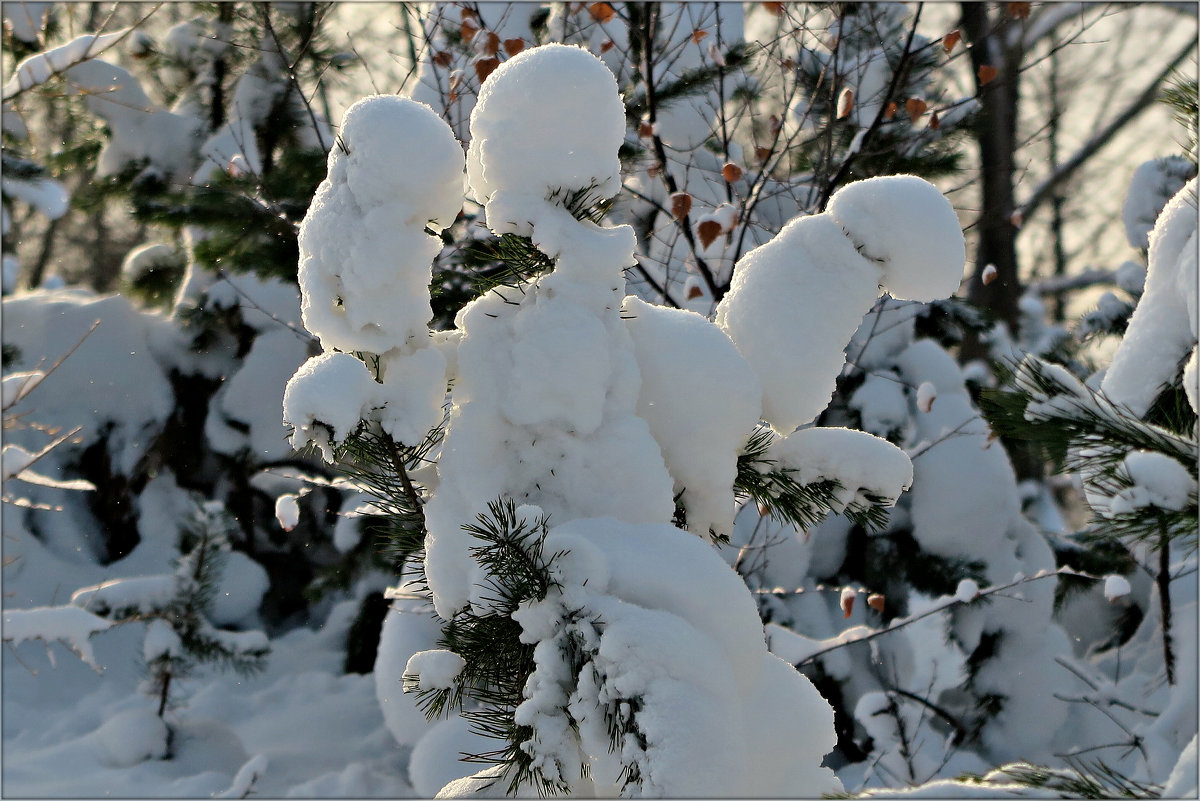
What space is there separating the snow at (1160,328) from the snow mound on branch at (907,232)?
1.80ft

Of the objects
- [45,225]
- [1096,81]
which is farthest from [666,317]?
[45,225]

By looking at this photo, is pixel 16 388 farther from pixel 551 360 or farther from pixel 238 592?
pixel 238 592

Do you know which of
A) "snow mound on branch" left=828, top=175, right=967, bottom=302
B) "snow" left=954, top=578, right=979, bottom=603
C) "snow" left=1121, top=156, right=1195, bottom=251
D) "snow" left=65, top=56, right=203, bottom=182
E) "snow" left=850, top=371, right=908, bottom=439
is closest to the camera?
"snow mound on branch" left=828, top=175, right=967, bottom=302

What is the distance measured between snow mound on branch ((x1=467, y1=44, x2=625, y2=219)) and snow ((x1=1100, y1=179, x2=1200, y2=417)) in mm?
1233

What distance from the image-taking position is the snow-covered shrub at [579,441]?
1.38 meters

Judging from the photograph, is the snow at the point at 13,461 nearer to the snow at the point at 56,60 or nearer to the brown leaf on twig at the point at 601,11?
the snow at the point at 56,60

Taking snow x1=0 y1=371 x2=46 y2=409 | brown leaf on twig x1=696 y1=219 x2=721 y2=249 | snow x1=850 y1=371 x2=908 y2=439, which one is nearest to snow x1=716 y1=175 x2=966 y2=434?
brown leaf on twig x1=696 y1=219 x2=721 y2=249

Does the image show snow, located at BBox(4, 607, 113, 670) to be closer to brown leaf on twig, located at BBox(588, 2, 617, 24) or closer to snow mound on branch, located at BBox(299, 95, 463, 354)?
snow mound on branch, located at BBox(299, 95, 463, 354)

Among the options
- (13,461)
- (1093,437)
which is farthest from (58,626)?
(1093,437)

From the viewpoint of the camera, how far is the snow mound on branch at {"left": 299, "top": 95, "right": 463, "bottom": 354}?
148 centimetres

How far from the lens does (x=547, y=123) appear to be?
60.9 inches

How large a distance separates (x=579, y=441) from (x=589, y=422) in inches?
2.1

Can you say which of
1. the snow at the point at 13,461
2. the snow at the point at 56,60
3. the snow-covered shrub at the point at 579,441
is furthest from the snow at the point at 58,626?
the snow-covered shrub at the point at 579,441

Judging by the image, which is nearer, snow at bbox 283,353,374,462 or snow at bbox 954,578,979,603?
snow at bbox 283,353,374,462
